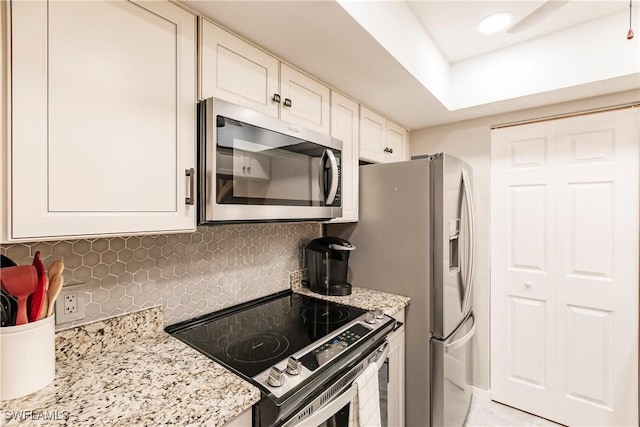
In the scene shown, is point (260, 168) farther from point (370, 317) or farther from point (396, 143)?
point (396, 143)

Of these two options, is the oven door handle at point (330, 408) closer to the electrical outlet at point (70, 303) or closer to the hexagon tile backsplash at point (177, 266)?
the hexagon tile backsplash at point (177, 266)

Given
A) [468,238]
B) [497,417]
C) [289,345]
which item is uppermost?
[468,238]

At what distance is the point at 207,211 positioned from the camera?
1016 mm

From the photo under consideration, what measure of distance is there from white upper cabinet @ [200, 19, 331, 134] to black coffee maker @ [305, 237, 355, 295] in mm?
652

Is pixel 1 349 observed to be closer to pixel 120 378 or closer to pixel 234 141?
pixel 120 378

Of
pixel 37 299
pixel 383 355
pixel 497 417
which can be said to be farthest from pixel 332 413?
pixel 497 417

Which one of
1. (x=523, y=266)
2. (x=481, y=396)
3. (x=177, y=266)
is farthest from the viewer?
(x=481, y=396)

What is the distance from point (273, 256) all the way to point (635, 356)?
222 centimetres

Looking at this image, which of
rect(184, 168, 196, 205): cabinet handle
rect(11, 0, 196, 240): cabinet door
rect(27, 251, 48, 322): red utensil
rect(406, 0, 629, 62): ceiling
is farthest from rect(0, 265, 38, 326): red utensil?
rect(406, 0, 629, 62): ceiling

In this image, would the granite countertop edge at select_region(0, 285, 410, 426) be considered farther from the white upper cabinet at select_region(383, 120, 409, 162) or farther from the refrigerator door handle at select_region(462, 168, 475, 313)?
the white upper cabinet at select_region(383, 120, 409, 162)

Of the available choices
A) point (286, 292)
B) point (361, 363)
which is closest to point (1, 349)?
point (361, 363)

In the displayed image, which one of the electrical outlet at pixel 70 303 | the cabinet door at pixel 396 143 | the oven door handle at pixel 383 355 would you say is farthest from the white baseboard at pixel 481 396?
the electrical outlet at pixel 70 303

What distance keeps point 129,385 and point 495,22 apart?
228cm

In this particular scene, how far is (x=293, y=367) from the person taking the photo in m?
0.95
